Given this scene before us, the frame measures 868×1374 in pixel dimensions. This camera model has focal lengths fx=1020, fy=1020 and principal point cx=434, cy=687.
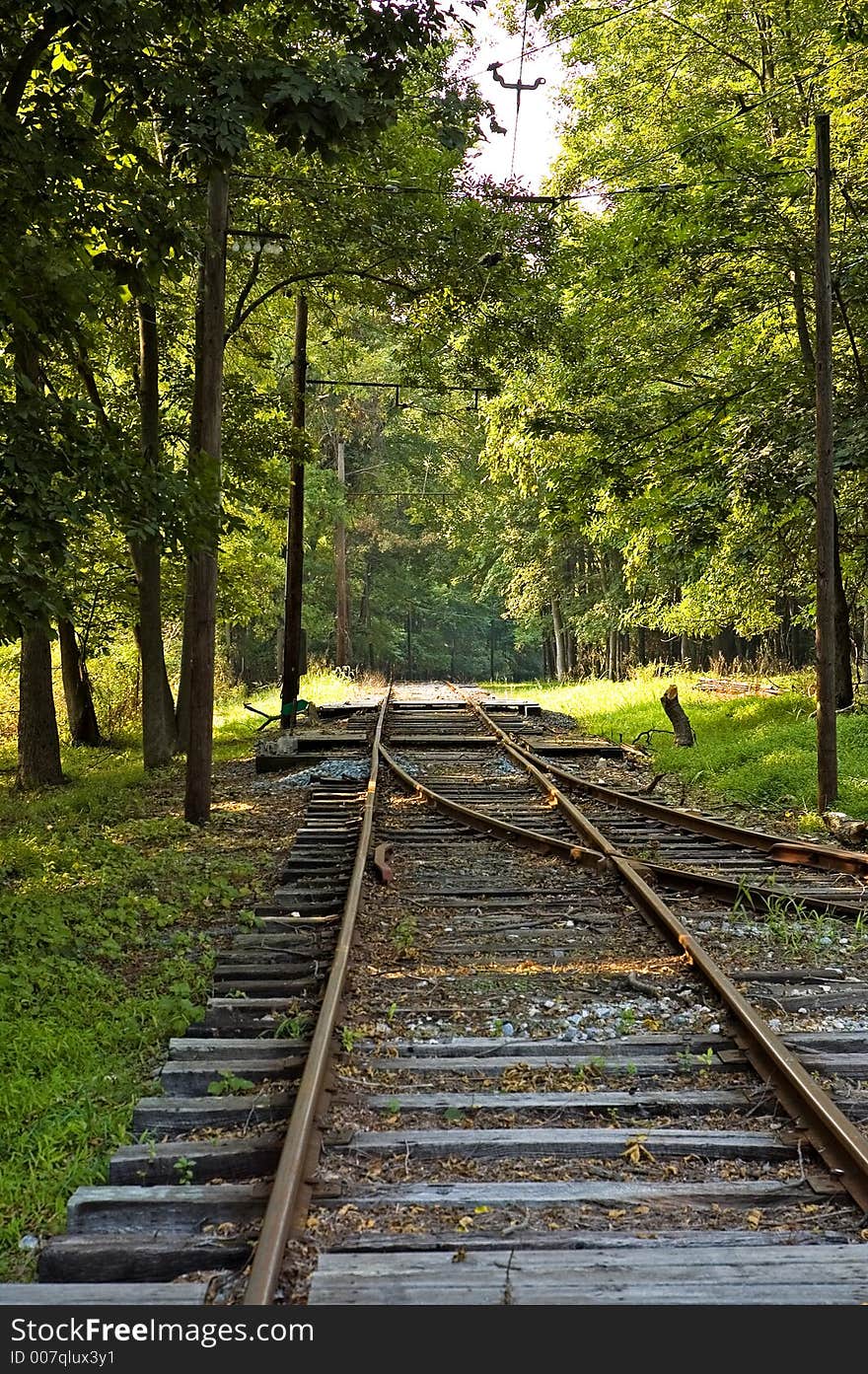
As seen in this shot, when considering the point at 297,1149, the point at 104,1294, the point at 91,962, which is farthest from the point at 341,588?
→ the point at 104,1294

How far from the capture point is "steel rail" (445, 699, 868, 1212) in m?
3.36

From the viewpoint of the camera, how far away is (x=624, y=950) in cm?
596

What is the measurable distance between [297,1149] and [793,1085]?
192cm

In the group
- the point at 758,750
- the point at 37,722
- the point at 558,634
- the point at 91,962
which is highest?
the point at 558,634

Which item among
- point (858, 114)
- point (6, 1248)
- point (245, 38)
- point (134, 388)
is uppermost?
point (858, 114)

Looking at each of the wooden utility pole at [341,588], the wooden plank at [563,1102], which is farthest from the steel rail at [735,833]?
the wooden utility pole at [341,588]

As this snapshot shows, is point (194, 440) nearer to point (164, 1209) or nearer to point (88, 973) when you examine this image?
point (88, 973)

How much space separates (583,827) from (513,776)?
426 cm

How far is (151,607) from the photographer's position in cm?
1446

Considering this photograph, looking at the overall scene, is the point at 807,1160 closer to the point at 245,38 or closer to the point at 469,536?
the point at 245,38

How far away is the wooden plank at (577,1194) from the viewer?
3.25 metres

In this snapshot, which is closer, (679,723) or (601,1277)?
(601,1277)

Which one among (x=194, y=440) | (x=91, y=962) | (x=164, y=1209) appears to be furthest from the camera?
(x=194, y=440)

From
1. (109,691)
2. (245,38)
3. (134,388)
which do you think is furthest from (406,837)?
(109,691)
